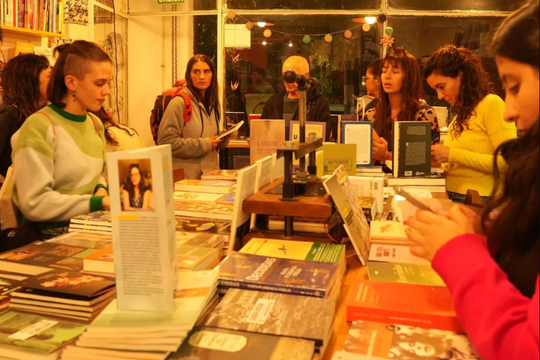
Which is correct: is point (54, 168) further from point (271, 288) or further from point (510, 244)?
point (510, 244)

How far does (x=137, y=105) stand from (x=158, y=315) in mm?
7024

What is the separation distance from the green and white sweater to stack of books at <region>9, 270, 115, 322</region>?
0.82 m

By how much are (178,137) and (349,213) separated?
258 centimetres

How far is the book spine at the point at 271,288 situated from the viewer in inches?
48.1

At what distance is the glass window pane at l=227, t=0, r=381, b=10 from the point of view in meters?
7.45

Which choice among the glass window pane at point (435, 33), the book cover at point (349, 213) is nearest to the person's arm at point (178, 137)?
the book cover at point (349, 213)

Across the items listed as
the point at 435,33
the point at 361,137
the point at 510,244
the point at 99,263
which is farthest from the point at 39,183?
the point at 435,33

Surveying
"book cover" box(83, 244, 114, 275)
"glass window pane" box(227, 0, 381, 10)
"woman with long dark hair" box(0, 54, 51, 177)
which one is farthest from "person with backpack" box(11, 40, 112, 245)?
"glass window pane" box(227, 0, 381, 10)

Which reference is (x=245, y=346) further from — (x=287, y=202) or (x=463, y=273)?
(x=287, y=202)

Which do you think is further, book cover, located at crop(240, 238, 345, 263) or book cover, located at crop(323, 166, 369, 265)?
book cover, located at crop(323, 166, 369, 265)

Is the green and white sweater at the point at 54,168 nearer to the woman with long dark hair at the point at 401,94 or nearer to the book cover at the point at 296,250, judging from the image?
the book cover at the point at 296,250

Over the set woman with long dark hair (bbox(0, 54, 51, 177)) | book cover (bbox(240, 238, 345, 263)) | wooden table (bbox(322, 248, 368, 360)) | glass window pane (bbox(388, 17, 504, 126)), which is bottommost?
wooden table (bbox(322, 248, 368, 360))

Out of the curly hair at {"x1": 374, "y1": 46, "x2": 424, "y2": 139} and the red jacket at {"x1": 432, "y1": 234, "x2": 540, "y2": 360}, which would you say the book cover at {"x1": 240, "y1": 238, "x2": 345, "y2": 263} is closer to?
the red jacket at {"x1": 432, "y1": 234, "x2": 540, "y2": 360}

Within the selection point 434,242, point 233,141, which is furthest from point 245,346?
point 233,141
